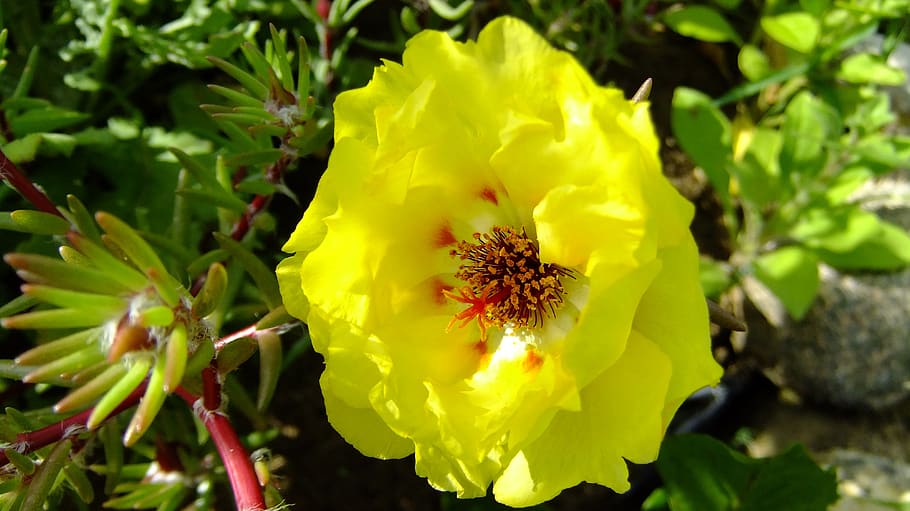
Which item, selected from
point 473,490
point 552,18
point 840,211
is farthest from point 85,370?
point 840,211

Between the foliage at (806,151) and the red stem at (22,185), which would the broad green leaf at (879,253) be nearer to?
the foliage at (806,151)

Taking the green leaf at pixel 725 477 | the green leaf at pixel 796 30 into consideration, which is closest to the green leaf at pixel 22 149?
the green leaf at pixel 725 477

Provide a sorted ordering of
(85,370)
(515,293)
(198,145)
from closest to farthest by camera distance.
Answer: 1. (85,370)
2. (515,293)
3. (198,145)

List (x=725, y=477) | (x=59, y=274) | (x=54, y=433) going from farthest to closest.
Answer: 1. (x=725, y=477)
2. (x=54, y=433)
3. (x=59, y=274)

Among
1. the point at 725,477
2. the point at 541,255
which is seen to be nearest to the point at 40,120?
the point at 541,255

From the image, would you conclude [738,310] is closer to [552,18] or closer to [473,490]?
[552,18]

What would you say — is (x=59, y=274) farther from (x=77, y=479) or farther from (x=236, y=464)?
(x=77, y=479)

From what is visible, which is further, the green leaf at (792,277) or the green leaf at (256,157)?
the green leaf at (792,277)
